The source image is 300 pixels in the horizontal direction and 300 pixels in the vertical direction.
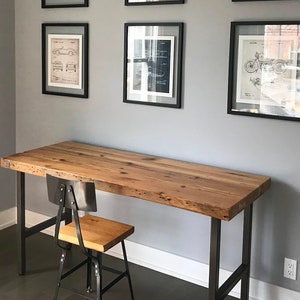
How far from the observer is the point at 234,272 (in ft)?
9.29

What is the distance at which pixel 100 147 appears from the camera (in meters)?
3.46

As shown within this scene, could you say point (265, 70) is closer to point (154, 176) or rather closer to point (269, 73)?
point (269, 73)

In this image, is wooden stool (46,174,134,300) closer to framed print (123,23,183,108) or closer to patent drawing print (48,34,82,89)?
framed print (123,23,183,108)

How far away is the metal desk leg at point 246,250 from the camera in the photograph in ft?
9.32

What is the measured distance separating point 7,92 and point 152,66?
4.26ft

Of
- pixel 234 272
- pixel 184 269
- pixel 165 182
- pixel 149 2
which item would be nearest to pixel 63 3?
pixel 149 2

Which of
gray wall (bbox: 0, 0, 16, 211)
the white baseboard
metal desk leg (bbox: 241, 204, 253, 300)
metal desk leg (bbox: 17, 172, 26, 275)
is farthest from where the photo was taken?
gray wall (bbox: 0, 0, 16, 211)

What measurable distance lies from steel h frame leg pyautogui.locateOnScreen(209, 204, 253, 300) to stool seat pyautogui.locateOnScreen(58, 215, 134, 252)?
0.56m

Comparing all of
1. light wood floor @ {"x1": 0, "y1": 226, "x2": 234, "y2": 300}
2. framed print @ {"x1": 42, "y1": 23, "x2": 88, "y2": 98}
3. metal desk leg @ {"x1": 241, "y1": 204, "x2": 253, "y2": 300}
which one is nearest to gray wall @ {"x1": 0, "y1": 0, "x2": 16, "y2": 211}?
framed print @ {"x1": 42, "y1": 23, "x2": 88, "y2": 98}

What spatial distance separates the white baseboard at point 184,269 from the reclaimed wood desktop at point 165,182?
14 cm

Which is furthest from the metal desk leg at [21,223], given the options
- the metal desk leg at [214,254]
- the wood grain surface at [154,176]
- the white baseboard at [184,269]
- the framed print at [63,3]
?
the metal desk leg at [214,254]

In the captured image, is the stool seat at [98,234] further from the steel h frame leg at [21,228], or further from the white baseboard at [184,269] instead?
the white baseboard at [184,269]

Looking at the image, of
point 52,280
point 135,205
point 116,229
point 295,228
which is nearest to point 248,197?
point 295,228

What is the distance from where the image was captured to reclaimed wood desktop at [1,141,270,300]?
2426 millimetres
